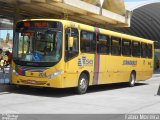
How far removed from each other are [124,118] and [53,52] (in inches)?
204

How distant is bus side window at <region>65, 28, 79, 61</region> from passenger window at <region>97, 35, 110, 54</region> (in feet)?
6.73

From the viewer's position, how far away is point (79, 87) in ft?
51.9

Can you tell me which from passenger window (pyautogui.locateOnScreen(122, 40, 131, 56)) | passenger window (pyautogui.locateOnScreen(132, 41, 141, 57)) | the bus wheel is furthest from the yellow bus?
passenger window (pyautogui.locateOnScreen(132, 41, 141, 57))

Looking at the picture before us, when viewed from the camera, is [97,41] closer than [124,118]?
No

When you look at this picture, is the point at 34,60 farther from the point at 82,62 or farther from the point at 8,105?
the point at 8,105

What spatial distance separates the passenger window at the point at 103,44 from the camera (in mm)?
17422

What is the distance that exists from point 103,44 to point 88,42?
158 cm

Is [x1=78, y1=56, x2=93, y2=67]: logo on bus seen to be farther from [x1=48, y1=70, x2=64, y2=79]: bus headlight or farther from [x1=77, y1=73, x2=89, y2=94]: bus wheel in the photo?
[x1=48, y1=70, x2=64, y2=79]: bus headlight

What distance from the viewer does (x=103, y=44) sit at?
1783 cm

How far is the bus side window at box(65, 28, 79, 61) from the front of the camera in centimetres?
1484

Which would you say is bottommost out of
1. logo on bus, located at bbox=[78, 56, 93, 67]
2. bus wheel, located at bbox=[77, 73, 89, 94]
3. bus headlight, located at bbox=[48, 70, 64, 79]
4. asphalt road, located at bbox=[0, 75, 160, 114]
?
asphalt road, located at bbox=[0, 75, 160, 114]

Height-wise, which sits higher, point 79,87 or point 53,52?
point 53,52

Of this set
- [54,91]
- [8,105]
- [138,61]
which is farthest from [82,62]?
[138,61]

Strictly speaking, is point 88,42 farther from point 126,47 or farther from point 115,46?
point 126,47
